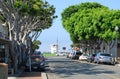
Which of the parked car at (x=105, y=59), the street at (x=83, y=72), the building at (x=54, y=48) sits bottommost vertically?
the street at (x=83, y=72)

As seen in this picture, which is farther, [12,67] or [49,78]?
[12,67]

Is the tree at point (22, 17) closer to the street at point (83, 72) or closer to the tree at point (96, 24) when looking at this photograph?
the street at point (83, 72)

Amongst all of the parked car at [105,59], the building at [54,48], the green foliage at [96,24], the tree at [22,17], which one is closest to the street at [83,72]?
the tree at [22,17]

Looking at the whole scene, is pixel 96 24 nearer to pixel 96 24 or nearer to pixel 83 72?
pixel 96 24

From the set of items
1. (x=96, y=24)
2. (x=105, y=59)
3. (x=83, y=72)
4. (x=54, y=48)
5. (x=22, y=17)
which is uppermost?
(x=96, y=24)

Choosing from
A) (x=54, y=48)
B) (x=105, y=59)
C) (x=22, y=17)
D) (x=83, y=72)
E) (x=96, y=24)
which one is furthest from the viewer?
(x=54, y=48)

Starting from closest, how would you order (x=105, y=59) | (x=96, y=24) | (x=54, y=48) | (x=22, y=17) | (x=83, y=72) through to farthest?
1. (x=83, y=72)
2. (x=22, y=17)
3. (x=105, y=59)
4. (x=96, y=24)
5. (x=54, y=48)

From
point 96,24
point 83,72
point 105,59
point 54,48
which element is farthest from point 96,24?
point 54,48

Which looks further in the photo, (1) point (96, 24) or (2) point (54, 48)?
(2) point (54, 48)

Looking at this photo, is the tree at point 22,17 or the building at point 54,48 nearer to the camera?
the tree at point 22,17

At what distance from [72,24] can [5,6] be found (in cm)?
4285

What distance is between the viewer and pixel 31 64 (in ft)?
119

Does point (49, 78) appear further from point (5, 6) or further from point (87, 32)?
point (87, 32)

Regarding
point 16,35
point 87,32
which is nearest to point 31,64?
point 16,35
